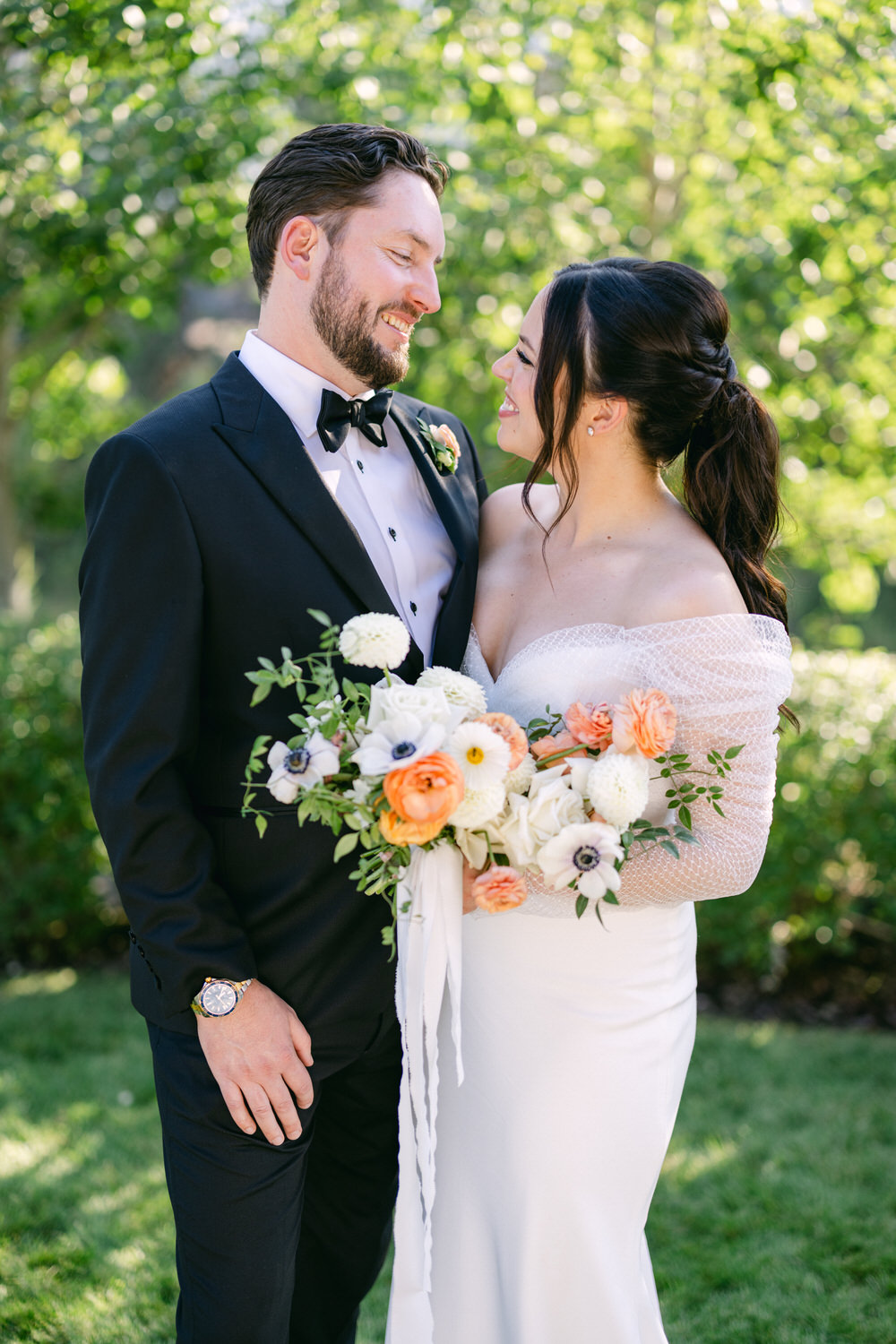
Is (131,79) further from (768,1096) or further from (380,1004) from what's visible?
(768,1096)

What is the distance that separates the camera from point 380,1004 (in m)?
2.35

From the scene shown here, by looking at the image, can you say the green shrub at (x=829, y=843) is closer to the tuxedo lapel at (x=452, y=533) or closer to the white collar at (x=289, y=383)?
the tuxedo lapel at (x=452, y=533)

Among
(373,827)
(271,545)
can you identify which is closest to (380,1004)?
(373,827)

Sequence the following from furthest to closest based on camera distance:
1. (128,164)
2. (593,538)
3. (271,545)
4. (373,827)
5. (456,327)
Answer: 1. (456,327)
2. (128,164)
3. (593,538)
4. (271,545)
5. (373,827)

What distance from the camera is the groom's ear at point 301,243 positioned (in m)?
2.44

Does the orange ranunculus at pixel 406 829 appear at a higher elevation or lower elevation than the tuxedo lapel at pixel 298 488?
lower

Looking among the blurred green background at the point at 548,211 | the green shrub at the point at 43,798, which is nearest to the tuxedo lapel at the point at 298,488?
the blurred green background at the point at 548,211

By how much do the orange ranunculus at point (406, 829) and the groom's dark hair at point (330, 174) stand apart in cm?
131

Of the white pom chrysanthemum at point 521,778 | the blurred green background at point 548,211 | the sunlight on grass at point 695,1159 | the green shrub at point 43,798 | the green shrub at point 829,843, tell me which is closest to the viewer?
the white pom chrysanthemum at point 521,778

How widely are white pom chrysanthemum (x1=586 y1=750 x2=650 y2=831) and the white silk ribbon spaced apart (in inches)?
11.2

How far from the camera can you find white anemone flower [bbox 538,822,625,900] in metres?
1.92

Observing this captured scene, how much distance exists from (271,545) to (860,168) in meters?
4.01

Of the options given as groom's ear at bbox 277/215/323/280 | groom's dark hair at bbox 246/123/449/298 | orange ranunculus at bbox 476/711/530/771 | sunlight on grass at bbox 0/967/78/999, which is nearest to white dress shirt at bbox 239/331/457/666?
groom's ear at bbox 277/215/323/280

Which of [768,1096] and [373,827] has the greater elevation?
[373,827]
